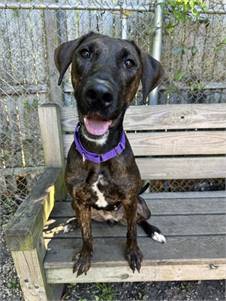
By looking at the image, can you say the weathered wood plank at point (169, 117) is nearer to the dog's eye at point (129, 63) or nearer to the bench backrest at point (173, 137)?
the bench backrest at point (173, 137)

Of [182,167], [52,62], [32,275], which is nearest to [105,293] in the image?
[32,275]

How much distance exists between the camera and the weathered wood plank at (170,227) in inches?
90.7

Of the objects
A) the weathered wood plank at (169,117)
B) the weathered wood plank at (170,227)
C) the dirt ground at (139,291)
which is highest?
the weathered wood plank at (169,117)

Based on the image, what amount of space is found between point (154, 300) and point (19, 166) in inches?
80.2

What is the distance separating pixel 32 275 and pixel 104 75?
126 cm

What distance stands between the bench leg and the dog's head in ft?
2.59

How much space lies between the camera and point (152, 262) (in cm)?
204

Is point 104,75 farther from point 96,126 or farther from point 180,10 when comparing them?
point 180,10

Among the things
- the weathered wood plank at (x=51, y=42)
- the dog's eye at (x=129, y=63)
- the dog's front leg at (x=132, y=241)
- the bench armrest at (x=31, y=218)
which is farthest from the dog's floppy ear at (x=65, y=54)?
the weathered wood plank at (x=51, y=42)

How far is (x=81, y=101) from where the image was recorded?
1.65 meters

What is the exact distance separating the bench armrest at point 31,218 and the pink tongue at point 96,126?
0.63 m

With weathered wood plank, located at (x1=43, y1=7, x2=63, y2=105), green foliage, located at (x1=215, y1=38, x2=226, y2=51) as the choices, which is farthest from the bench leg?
green foliage, located at (x1=215, y1=38, x2=226, y2=51)

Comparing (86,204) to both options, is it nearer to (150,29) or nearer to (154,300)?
(154,300)

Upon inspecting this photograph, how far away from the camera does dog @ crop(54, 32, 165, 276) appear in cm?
174
